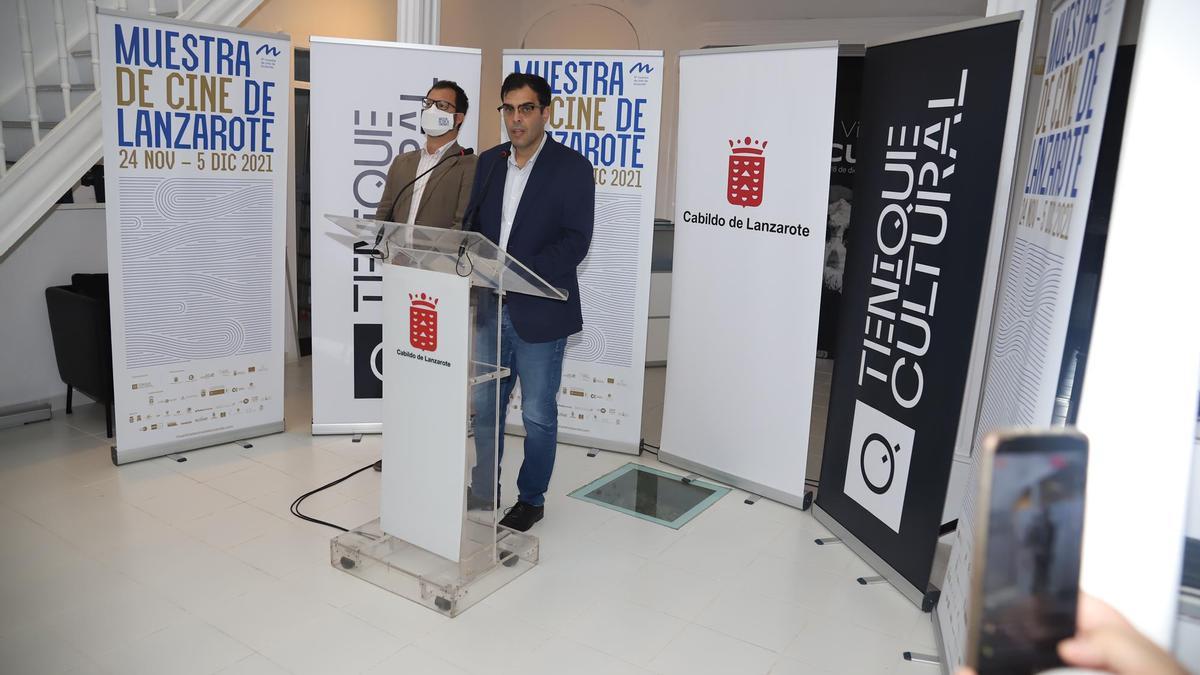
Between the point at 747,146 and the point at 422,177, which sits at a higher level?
the point at 747,146

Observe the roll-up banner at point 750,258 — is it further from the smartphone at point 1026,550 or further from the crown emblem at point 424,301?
the smartphone at point 1026,550

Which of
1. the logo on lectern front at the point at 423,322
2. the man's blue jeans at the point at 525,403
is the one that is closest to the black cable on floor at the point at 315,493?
the man's blue jeans at the point at 525,403

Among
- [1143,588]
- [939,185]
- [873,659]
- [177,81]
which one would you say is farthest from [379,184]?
[1143,588]

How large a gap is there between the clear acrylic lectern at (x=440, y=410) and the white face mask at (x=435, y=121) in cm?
91

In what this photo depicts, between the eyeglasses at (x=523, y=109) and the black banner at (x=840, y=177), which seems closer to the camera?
the eyeglasses at (x=523, y=109)

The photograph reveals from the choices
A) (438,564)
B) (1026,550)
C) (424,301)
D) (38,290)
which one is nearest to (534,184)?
(424,301)

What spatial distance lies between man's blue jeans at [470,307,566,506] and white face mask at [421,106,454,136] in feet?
3.55

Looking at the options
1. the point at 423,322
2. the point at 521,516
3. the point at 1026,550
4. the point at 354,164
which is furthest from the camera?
the point at 354,164

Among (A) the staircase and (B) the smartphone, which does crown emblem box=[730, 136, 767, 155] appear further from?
(B) the smartphone

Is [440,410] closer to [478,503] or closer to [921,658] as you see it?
[478,503]

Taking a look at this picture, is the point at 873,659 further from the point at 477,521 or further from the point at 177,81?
the point at 177,81

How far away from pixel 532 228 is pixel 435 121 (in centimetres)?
94

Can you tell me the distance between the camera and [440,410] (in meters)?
2.80

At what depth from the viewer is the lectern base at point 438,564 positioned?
288 centimetres
